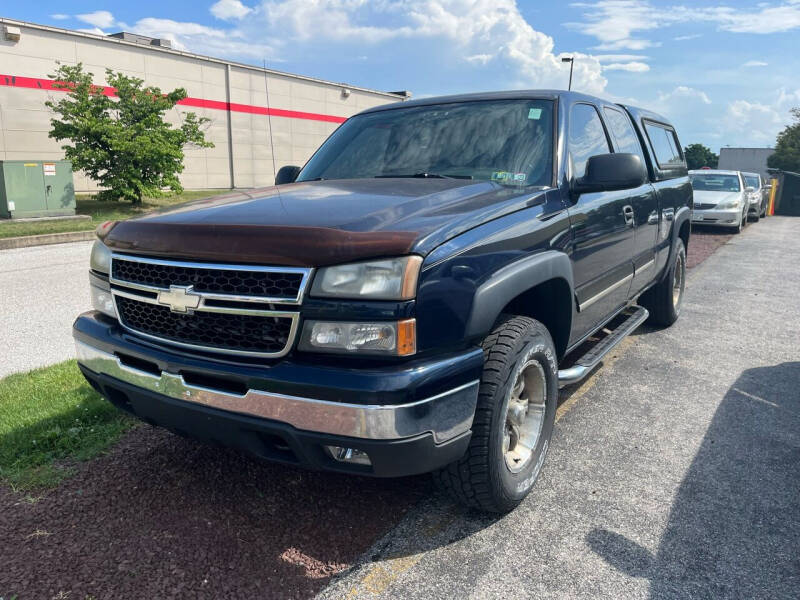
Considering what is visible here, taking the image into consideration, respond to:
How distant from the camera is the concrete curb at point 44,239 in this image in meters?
11.8

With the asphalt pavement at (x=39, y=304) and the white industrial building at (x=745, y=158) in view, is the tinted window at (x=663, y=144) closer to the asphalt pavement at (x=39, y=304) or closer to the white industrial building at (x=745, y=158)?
the asphalt pavement at (x=39, y=304)

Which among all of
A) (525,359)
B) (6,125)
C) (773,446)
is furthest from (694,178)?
(6,125)

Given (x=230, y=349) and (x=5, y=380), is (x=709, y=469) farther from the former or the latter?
(x=5, y=380)

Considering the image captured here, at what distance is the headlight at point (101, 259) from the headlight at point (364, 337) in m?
1.16

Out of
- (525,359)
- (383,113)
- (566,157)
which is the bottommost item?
(525,359)

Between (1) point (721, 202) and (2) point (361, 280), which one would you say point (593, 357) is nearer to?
(2) point (361, 280)

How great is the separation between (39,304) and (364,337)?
19.4ft

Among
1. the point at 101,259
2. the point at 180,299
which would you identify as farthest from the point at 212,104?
the point at 180,299

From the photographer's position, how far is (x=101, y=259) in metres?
2.78

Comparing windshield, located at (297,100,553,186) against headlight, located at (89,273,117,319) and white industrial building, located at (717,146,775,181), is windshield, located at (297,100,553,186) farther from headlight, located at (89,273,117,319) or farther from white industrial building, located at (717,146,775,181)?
white industrial building, located at (717,146,775,181)

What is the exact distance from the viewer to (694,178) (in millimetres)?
17422

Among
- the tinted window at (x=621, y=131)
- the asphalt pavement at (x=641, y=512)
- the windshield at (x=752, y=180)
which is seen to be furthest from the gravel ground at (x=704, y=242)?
the asphalt pavement at (x=641, y=512)

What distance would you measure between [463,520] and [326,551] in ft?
2.05

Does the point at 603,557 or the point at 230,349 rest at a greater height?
the point at 230,349
